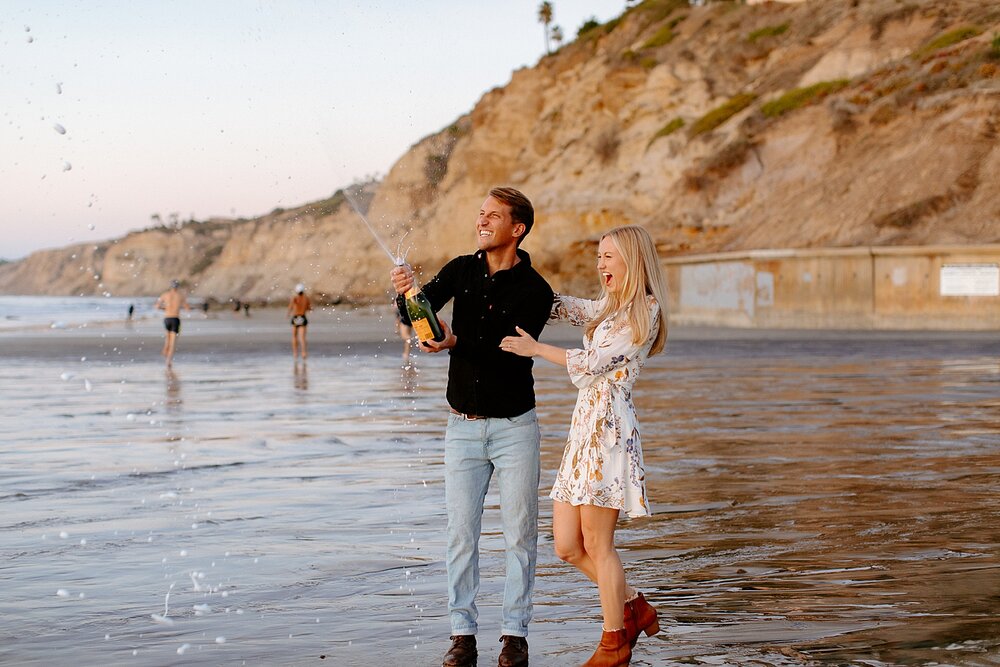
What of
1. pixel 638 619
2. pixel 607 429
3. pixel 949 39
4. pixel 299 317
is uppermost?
pixel 949 39

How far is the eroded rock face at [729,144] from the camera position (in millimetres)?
44719

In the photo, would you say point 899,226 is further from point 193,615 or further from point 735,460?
point 193,615

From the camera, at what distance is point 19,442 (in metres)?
12.7

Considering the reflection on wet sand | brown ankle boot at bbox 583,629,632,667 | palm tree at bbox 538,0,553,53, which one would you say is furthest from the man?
palm tree at bbox 538,0,553,53

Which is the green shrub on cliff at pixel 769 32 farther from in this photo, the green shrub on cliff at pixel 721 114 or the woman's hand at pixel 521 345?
the woman's hand at pixel 521 345

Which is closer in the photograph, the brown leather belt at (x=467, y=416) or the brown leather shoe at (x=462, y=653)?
the brown leather shoe at (x=462, y=653)

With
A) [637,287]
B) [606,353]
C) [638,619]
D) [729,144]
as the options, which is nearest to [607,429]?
[606,353]

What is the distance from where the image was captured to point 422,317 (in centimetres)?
513

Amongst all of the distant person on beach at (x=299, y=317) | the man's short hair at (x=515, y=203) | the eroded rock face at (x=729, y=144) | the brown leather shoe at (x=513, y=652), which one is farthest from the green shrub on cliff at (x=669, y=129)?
the brown leather shoe at (x=513, y=652)

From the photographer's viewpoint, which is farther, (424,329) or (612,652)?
(424,329)

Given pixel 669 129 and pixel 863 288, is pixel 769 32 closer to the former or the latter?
pixel 669 129

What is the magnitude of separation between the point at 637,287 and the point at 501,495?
0.96 metres

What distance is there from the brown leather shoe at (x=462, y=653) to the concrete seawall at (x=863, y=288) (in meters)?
34.0

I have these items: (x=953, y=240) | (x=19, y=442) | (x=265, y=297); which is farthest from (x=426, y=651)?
(x=265, y=297)
